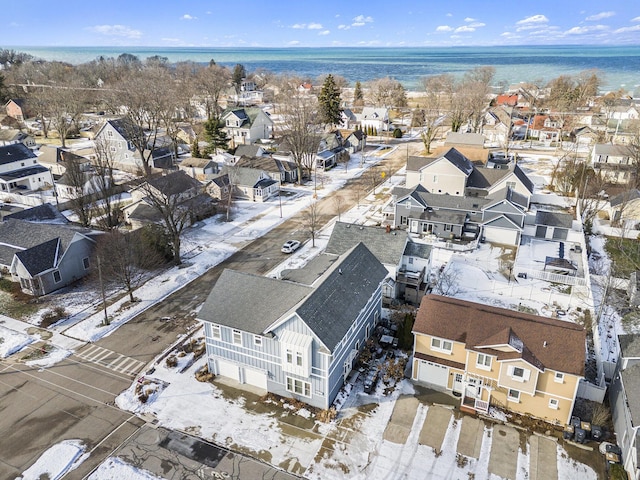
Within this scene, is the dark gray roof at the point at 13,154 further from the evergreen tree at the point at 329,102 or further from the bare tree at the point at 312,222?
the evergreen tree at the point at 329,102

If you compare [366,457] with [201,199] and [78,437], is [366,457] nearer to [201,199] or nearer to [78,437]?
[78,437]

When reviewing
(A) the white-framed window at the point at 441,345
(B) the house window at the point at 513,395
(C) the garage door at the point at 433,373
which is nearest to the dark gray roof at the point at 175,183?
(C) the garage door at the point at 433,373

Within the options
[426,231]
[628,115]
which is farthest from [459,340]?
[628,115]

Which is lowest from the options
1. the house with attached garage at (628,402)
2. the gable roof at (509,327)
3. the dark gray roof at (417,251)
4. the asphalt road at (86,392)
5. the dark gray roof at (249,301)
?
the asphalt road at (86,392)

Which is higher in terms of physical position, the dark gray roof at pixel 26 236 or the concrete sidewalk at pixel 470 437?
the dark gray roof at pixel 26 236

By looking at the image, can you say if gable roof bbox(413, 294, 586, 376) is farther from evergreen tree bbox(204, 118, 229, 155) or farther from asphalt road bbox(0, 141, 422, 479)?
evergreen tree bbox(204, 118, 229, 155)
